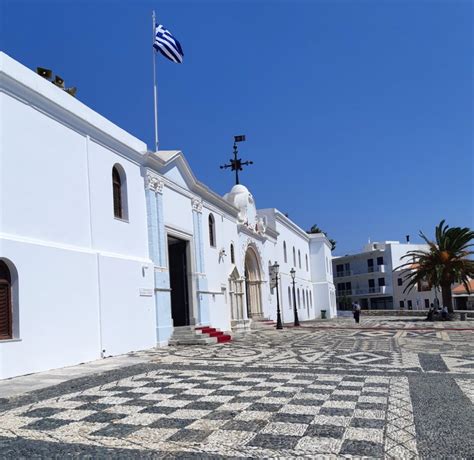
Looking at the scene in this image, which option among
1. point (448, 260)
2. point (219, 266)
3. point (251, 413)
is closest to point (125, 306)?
point (251, 413)

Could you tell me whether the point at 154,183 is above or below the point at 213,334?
above

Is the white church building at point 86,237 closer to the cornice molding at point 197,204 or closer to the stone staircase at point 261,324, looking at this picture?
the cornice molding at point 197,204

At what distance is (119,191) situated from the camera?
1477 cm

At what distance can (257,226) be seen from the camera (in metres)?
30.5

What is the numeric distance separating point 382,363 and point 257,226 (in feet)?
64.3

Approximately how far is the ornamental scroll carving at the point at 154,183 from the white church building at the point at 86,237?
4 cm

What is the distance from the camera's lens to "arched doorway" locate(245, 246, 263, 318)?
29781 mm

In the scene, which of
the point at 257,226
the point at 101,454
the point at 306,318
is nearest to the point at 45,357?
the point at 101,454

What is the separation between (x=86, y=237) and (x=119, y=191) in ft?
8.40

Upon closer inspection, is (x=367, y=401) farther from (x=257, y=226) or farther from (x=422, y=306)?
(x=422, y=306)

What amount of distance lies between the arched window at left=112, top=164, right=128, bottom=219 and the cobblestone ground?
5.08m

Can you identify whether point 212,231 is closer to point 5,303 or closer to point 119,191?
point 119,191

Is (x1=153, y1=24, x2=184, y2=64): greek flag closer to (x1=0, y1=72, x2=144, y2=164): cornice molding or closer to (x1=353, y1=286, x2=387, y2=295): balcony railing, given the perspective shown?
(x1=0, y1=72, x2=144, y2=164): cornice molding

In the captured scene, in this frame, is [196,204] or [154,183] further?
[196,204]
